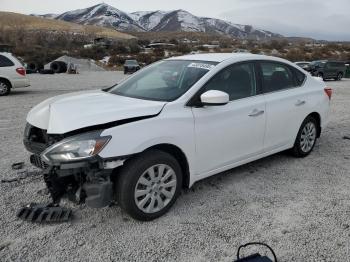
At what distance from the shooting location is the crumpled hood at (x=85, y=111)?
11.3 feet

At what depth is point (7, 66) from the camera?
13.5 meters

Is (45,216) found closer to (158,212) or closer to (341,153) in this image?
(158,212)

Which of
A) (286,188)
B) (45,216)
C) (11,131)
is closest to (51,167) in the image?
(45,216)

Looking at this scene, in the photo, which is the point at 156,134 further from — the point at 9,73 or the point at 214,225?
the point at 9,73

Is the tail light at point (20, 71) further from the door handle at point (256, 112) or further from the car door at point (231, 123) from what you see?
the door handle at point (256, 112)

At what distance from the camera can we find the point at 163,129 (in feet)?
11.9

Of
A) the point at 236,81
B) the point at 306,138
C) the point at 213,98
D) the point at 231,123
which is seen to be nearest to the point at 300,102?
the point at 306,138

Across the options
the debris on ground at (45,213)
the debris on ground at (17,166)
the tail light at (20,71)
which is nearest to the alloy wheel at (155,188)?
the debris on ground at (45,213)

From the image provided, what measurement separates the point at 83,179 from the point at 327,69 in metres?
25.1

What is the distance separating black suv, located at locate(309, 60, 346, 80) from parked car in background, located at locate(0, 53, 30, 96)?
19.4 m

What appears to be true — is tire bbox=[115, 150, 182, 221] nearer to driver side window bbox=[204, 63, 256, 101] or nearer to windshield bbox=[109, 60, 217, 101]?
windshield bbox=[109, 60, 217, 101]

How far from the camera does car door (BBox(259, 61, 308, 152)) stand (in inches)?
191

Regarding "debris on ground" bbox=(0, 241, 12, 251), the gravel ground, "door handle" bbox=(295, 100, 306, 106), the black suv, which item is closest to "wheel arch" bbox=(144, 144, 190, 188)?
the gravel ground

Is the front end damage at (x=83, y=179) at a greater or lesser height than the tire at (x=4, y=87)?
greater
